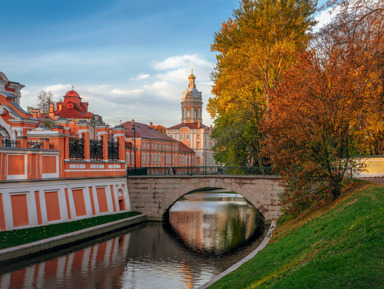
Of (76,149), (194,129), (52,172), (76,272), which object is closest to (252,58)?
(76,149)

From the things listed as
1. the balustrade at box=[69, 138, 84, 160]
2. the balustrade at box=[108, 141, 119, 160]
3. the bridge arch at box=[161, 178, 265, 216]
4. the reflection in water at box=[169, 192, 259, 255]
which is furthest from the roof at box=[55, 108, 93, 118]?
the bridge arch at box=[161, 178, 265, 216]

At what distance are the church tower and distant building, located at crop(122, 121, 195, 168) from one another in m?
12.3

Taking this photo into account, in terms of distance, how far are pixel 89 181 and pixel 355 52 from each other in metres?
20.5

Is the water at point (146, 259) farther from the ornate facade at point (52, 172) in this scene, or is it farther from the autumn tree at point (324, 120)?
the autumn tree at point (324, 120)

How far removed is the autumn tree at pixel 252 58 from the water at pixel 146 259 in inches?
275

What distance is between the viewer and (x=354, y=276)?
781 centimetres

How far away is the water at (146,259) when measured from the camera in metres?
17.0

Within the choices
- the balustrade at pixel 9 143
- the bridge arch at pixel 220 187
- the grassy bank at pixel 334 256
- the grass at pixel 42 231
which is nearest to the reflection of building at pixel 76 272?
the grass at pixel 42 231

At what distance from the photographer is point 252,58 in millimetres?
29453

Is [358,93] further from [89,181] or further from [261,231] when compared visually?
[89,181]

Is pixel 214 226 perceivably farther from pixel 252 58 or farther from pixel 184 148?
pixel 184 148

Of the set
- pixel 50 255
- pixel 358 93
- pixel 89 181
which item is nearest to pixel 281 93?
pixel 358 93

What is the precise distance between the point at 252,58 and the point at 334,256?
22.1m

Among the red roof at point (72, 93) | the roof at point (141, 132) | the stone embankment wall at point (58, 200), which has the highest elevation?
the red roof at point (72, 93)
